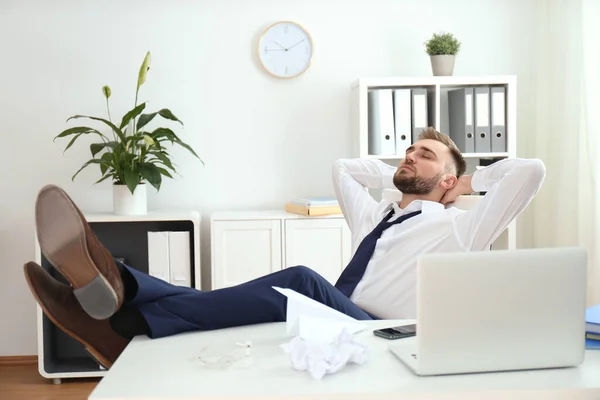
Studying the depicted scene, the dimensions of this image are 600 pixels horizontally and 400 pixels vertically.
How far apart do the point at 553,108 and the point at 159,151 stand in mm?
1992

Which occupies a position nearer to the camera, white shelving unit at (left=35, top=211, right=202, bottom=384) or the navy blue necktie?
the navy blue necktie

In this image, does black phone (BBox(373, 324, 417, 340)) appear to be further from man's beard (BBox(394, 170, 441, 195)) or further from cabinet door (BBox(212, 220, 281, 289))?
cabinet door (BBox(212, 220, 281, 289))

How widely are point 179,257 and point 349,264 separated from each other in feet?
4.06

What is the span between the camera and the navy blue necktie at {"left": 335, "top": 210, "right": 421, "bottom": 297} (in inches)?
104

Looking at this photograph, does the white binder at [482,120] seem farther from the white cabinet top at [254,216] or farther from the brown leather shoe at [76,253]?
the brown leather shoe at [76,253]

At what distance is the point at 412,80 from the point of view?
3.77 m

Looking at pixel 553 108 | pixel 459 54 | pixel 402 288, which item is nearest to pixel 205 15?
pixel 459 54

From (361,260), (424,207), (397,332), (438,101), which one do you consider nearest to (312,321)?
(397,332)

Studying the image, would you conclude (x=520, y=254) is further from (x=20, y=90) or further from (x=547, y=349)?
(x=20, y=90)

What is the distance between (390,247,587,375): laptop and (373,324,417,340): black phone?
0.22 m

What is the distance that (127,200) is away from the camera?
3.67 meters

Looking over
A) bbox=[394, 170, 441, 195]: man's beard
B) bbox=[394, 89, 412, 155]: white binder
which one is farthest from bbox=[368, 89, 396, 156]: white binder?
bbox=[394, 170, 441, 195]: man's beard

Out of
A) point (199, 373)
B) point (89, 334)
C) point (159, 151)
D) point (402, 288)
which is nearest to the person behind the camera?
point (199, 373)

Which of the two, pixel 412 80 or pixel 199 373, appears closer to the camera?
pixel 199 373
